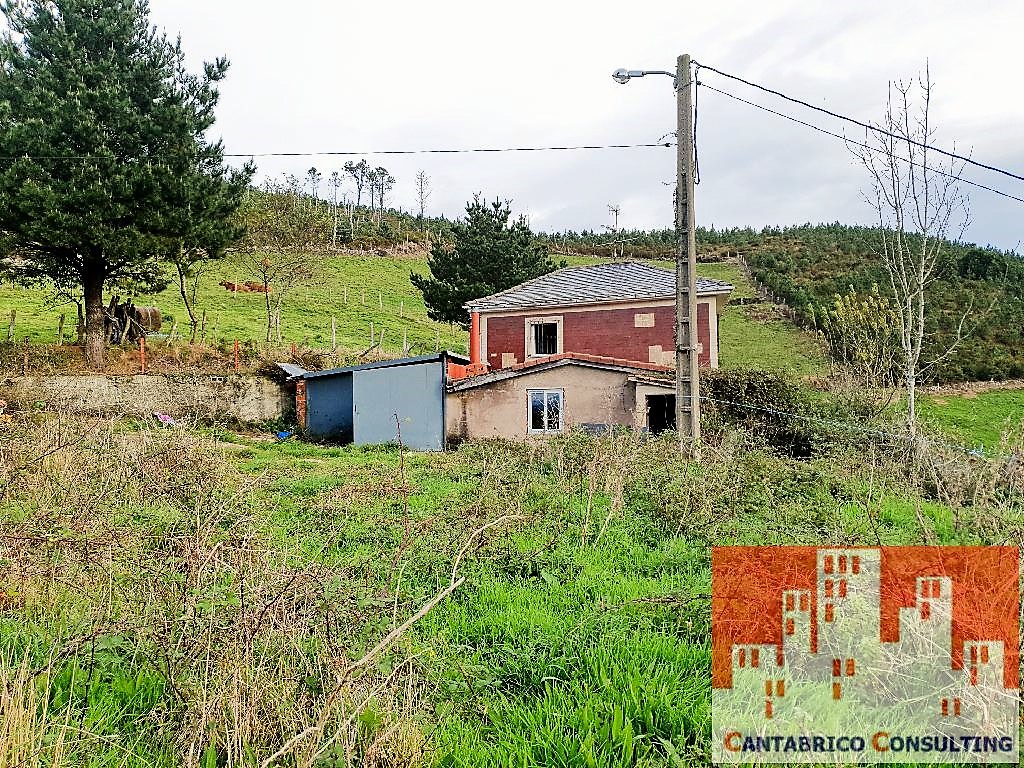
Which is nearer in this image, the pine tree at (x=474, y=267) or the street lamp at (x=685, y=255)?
the street lamp at (x=685, y=255)

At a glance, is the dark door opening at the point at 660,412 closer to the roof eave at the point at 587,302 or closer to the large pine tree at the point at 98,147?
the roof eave at the point at 587,302

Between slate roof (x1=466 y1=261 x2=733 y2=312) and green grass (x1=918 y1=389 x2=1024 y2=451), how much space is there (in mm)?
10600

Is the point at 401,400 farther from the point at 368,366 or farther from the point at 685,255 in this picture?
the point at 685,255

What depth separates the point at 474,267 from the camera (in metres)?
35.5

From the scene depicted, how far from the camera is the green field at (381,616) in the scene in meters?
3.20

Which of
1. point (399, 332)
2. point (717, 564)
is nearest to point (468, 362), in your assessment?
point (399, 332)

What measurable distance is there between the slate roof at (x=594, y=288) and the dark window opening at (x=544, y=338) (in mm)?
865

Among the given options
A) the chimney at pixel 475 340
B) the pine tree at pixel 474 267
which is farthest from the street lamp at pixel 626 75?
the pine tree at pixel 474 267

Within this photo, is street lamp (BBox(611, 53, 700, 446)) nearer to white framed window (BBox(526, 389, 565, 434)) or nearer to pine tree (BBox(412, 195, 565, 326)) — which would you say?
white framed window (BBox(526, 389, 565, 434))

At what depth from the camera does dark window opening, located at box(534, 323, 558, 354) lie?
23859 mm

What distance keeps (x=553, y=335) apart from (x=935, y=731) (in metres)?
20.8

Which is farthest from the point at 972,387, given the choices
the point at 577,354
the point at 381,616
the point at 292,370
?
the point at 381,616

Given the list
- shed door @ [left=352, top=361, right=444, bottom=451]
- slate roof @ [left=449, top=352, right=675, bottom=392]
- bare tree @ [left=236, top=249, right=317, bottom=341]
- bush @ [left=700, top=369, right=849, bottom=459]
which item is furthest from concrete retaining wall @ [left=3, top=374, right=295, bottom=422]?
bush @ [left=700, top=369, right=849, bottom=459]

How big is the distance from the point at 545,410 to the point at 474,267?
1763 cm
